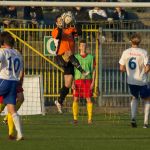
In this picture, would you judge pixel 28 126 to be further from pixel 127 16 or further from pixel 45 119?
pixel 127 16

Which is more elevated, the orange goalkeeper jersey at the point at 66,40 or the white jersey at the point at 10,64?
the orange goalkeeper jersey at the point at 66,40

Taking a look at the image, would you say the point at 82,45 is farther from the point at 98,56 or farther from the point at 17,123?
the point at 17,123

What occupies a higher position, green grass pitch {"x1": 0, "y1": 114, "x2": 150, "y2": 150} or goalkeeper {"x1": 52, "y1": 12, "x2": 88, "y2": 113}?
goalkeeper {"x1": 52, "y1": 12, "x2": 88, "y2": 113}

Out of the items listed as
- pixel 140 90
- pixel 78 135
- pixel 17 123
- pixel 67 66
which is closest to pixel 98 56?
pixel 67 66

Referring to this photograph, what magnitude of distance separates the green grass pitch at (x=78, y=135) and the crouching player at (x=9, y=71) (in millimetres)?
729

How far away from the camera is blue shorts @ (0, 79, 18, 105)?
16.8 metres

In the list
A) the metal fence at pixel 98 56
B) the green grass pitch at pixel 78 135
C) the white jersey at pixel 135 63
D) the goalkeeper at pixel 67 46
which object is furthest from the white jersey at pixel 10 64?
the metal fence at pixel 98 56

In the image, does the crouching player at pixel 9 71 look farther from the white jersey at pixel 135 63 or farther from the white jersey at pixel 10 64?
the white jersey at pixel 135 63

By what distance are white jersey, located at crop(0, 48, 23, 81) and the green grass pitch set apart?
114 centimetres

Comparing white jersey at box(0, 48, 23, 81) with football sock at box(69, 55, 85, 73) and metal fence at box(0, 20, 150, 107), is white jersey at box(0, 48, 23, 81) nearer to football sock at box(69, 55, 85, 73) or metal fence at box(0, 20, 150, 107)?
football sock at box(69, 55, 85, 73)

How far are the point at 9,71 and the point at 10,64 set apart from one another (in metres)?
0.14

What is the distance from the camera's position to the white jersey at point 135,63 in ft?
66.6

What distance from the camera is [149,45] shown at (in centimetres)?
2869

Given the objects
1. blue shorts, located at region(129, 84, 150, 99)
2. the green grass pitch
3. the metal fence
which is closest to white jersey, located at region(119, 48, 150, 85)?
blue shorts, located at region(129, 84, 150, 99)
